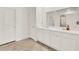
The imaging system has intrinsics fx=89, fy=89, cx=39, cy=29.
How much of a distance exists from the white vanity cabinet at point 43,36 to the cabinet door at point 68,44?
26 centimetres

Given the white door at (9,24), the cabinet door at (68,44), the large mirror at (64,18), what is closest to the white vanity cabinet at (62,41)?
the cabinet door at (68,44)

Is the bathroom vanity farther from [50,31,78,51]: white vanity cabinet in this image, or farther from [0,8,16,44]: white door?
[0,8,16,44]: white door

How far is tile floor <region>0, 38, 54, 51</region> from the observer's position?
123cm

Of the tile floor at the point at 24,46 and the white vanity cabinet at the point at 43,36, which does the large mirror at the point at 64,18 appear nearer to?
the white vanity cabinet at the point at 43,36

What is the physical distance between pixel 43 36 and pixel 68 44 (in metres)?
0.42

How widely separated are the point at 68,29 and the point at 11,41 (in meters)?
0.87

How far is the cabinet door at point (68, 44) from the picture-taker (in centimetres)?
130

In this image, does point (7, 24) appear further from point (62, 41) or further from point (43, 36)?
point (62, 41)

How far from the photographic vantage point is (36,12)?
135 centimetres

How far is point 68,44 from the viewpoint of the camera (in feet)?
4.66

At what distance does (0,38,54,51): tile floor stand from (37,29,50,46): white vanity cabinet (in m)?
0.14

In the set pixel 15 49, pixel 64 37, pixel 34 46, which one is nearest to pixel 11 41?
pixel 15 49
